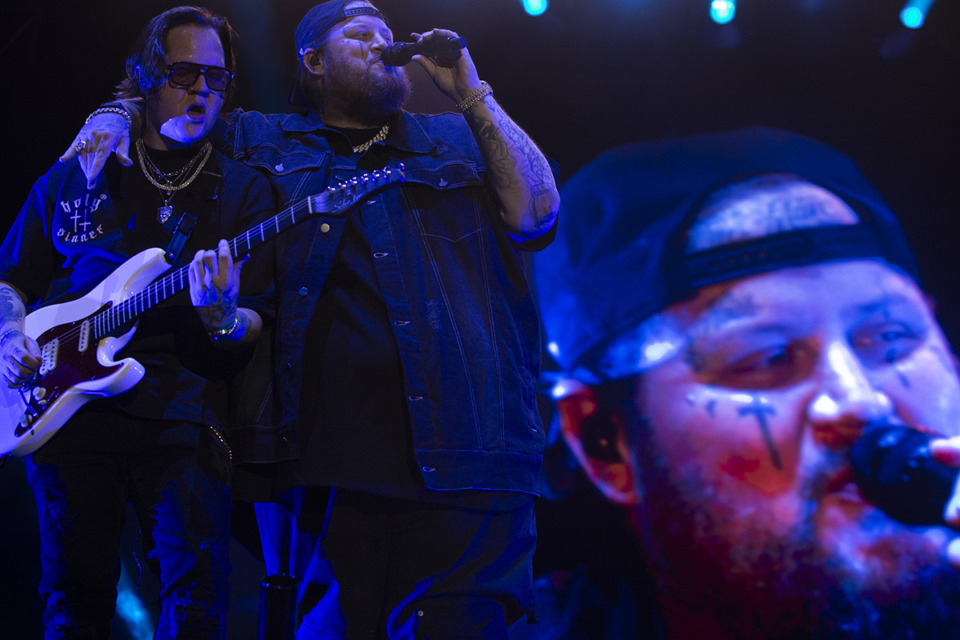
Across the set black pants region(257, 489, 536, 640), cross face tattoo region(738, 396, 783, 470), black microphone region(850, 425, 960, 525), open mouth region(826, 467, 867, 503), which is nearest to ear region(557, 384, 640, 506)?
cross face tattoo region(738, 396, 783, 470)

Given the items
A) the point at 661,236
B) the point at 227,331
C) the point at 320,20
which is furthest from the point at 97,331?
the point at 661,236

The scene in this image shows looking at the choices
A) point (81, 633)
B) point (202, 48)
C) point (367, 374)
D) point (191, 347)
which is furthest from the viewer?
point (202, 48)

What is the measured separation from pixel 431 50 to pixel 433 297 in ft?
1.86

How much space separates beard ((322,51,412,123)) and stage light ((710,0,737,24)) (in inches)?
56.5

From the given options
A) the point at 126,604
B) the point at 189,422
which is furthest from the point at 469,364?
the point at 126,604

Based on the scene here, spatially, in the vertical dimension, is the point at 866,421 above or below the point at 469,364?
below

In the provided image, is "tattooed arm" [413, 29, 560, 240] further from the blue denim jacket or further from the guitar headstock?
the guitar headstock

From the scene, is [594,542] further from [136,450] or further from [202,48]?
[202,48]

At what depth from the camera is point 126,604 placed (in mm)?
2664

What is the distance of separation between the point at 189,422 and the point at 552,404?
4.37 feet

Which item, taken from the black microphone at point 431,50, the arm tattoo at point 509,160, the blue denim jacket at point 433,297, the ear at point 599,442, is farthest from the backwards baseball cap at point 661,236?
the black microphone at point 431,50

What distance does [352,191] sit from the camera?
173 cm

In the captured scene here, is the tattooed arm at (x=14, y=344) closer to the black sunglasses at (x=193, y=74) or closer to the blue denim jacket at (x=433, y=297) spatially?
the blue denim jacket at (x=433, y=297)

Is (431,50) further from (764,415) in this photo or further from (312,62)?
(764,415)
